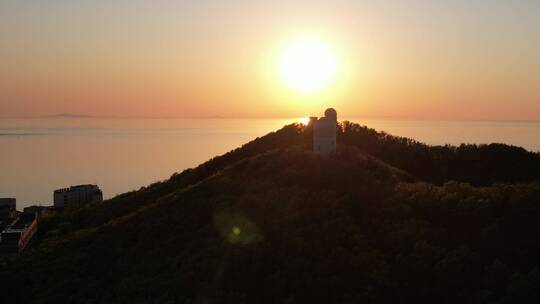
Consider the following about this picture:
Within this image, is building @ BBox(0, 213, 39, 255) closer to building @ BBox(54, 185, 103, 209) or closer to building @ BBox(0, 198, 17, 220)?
building @ BBox(0, 198, 17, 220)

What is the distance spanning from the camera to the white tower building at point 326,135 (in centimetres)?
2527

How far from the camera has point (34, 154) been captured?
19400 centimetres

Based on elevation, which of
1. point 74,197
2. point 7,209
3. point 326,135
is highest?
point 326,135

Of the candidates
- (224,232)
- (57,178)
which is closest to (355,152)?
(224,232)

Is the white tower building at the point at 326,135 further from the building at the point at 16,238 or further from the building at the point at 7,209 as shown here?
the building at the point at 7,209

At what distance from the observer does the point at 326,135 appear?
25.5 meters

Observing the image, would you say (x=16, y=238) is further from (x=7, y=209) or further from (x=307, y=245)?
(x=7, y=209)

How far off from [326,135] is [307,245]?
9.00 m

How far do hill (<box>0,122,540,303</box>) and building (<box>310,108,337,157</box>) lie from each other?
1.96 feet

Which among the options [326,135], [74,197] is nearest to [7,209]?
[74,197]

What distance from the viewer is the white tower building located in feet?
82.9

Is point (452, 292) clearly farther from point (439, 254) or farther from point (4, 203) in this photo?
point (4, 203)

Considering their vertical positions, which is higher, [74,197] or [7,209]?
[74,197]

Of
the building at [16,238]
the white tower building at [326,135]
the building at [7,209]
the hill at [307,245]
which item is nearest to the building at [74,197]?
the building at [7,209]
